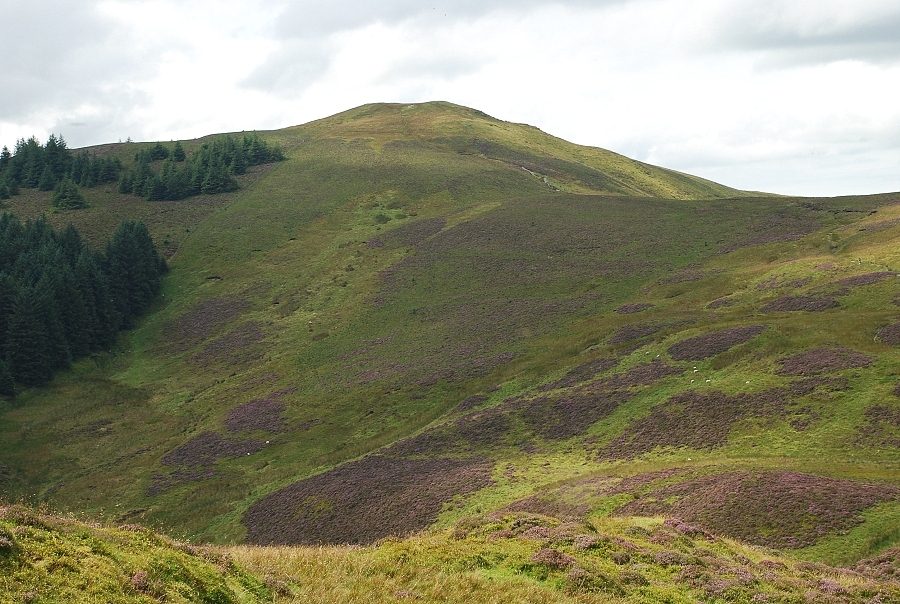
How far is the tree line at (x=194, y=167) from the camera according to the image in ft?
543

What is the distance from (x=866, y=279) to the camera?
74.1 metres

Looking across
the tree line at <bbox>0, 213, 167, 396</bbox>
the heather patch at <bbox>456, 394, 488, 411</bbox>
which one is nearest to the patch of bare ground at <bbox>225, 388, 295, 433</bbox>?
the heather patch at <bbox>456, 394, 488, 411</bbox>

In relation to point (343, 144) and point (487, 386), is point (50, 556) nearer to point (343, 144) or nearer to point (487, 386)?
point (487, 386)

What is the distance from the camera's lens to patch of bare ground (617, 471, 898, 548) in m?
33.7

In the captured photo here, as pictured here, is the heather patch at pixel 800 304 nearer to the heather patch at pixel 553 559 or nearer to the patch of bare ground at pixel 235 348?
the heather patch at pixel 553 559

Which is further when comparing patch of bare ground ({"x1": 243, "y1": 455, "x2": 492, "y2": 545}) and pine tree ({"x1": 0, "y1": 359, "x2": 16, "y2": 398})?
pine tree ({"x1": 0, "y1": 359, "x2": 16, "y2": 398})

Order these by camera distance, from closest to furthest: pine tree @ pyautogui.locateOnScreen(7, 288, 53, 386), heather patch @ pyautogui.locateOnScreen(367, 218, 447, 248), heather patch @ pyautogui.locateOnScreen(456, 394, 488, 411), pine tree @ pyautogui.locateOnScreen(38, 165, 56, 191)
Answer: heather patch @ pyautogui.locateOnScreen(456, 394, 488, 411)
pine tree @ pyautogui.locateOnScreen(7, 288, 53, 386)
heather patch @ pyautogui.locateOnScreen(367, 218, 447, 248)
pine tree @ pyautogui.locateOnScreen(38, 165, 56, 191)

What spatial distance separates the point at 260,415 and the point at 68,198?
105515 millimetres

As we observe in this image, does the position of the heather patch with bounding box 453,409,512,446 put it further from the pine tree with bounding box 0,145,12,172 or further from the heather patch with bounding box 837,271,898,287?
the pine tree with bounding box 0,145,12,172

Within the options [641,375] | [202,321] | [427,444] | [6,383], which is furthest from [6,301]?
[641,375]

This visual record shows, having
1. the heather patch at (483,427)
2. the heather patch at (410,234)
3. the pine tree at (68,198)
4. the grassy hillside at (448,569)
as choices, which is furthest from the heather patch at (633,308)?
the pine tree at (68,198)

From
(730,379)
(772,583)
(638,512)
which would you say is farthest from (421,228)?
(772,583)

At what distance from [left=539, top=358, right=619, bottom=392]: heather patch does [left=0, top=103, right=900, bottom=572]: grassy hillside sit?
A: 26 cm

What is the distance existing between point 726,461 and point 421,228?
304ft
